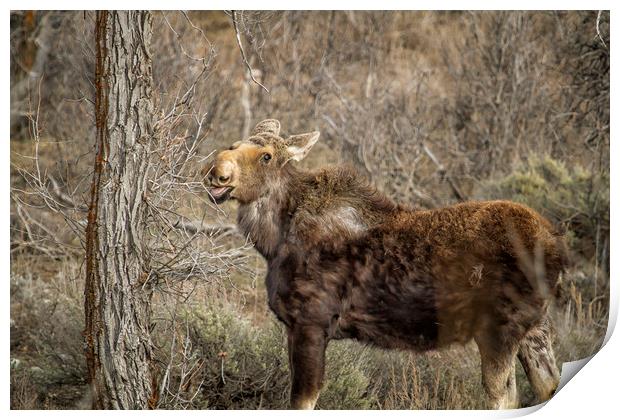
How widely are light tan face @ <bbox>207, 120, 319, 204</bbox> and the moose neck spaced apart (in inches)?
1.7

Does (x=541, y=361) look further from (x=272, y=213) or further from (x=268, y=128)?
(x=268, y=128)

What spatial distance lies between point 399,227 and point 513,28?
7.07 meters

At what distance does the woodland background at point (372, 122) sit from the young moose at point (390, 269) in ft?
3.78

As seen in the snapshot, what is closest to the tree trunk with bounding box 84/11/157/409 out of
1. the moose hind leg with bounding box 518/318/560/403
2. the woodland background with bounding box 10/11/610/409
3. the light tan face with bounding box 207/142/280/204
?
the light tan face with bounding box 207/142/280/204

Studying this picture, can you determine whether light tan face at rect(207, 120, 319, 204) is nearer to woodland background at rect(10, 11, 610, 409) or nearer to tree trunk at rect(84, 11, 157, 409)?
tree trunk at rect(84, 11, 157, 409)

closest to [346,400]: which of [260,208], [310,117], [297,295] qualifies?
[297,295]

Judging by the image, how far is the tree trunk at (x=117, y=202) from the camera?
193 inches

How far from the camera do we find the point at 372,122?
11.0 m

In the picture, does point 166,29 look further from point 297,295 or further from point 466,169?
point 297,295

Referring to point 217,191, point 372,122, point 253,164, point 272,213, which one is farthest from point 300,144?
point 372,122

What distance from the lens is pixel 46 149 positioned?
10922 millimetres

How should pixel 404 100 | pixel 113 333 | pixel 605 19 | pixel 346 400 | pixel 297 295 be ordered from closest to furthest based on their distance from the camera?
pixel 113 333, pixel 297 295, pixel 346 400, pixel 605 19, pixel 404 100

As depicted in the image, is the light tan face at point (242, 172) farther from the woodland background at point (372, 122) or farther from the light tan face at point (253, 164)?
the woodland background at point (372, 122)

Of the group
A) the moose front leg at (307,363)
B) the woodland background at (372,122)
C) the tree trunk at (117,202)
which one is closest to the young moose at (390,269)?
the moose front leg at (307,363)
